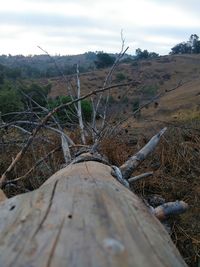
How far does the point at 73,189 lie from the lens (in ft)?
6.68

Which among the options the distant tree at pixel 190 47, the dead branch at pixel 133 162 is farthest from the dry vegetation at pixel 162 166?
the distant tree at pixel 190 47

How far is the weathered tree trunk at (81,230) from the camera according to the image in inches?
57.0

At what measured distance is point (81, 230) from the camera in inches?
63.0

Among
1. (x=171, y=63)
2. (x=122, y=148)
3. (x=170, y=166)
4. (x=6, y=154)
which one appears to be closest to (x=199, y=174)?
(x=170, y=166)

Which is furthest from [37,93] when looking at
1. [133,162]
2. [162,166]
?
[133,162]

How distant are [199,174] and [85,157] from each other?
8.96 feet

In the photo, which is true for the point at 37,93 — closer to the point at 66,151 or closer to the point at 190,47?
the point at 66,151

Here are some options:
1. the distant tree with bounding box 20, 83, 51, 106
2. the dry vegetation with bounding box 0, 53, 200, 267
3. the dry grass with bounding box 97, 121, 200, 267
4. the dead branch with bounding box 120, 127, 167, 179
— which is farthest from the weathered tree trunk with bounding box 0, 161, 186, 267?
the distant tree with bounding box 20, 83, 51, 106

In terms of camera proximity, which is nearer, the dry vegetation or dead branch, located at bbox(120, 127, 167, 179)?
dead branch, located at bbox(120, 127, 167, 179)

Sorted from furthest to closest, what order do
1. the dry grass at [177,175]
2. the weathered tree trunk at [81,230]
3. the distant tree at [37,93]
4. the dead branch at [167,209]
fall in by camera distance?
the distant tree at [37,93] → the dry grass at [177,175] → the dead branch at [167,209] → the weathered tree trunk at [81,230]

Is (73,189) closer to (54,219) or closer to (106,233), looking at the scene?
(54,219)

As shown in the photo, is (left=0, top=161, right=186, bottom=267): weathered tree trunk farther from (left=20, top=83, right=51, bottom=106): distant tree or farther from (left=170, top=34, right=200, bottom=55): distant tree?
(left=170, top=34, right=200, bottom=55): distant tree

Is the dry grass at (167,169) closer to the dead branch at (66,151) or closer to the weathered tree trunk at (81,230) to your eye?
the dead branch at (66,151)

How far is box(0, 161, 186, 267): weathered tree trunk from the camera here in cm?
145
